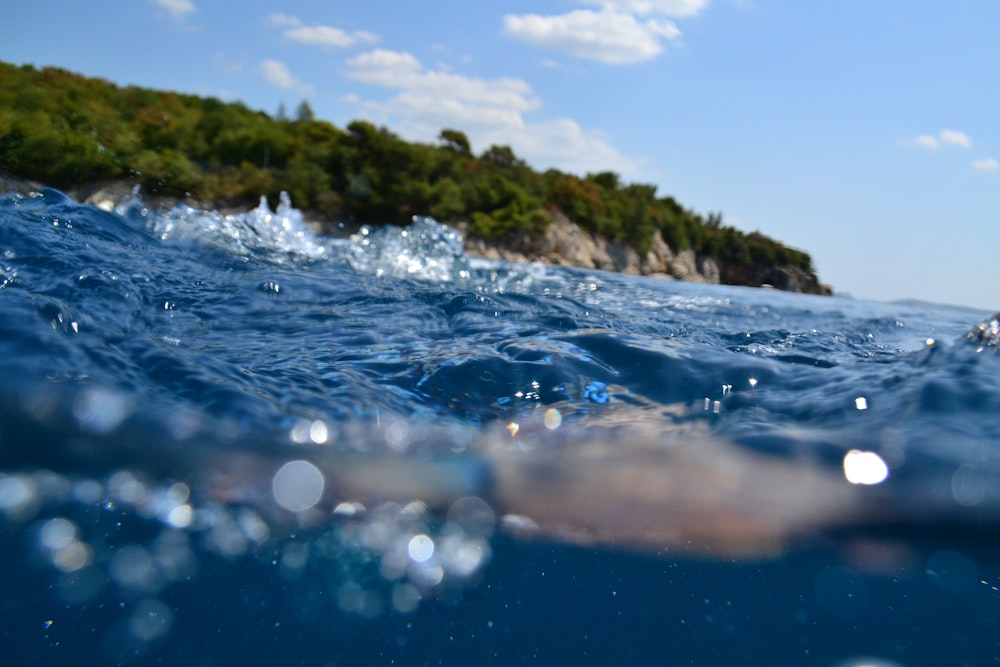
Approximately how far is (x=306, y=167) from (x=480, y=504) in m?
27.1

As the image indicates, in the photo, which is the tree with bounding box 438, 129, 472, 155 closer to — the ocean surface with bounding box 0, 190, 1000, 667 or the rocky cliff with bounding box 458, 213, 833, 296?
the rocky cliff with bounding box 458, 213, 833, 296

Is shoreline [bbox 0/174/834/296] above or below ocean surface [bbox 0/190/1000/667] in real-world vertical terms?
above

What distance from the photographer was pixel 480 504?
2473 millimetres

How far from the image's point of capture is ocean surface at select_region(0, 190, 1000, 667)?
6.91 feet

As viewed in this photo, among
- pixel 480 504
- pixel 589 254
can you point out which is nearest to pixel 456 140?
pixel 589 254

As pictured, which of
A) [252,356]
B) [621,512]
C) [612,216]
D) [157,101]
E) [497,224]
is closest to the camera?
[621,512]

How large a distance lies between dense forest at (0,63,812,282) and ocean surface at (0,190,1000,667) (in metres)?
19.5

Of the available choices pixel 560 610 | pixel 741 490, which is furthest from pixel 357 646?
pixel 741 490

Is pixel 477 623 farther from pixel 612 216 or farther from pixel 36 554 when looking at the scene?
pixel 612 216

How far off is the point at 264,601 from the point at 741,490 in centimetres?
168

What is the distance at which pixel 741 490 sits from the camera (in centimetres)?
237

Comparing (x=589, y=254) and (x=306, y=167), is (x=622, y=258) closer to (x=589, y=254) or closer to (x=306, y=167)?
Answer: (x=589, y=254)

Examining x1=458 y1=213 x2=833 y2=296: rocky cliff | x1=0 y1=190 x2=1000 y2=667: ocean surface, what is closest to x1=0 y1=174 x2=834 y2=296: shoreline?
x1=458 y1=213 x2=833 y2=296: rocky cliff

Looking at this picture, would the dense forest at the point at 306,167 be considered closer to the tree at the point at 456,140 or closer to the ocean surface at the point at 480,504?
the tree at the point at 456,140
